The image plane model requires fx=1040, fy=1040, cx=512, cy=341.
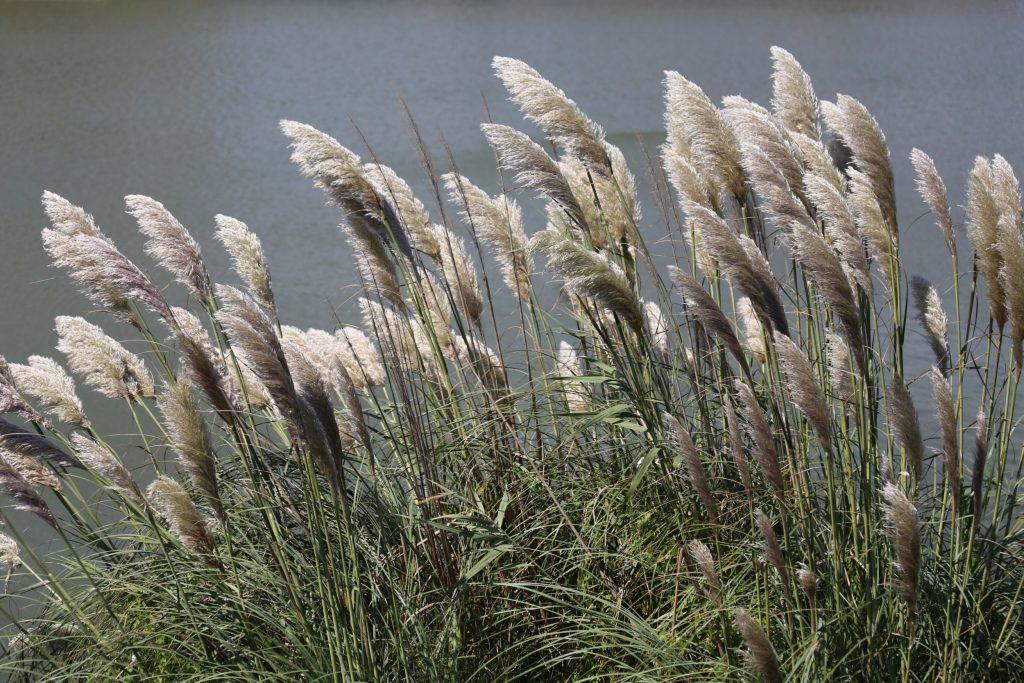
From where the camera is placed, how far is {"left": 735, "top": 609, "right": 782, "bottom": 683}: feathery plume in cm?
175

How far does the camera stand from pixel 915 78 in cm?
1273

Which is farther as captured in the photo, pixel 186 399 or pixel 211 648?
pixel 211 648

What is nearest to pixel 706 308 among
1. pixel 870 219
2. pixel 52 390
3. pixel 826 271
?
pixel 826 271

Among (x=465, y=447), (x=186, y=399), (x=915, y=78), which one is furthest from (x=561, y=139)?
(x=915, y=78)

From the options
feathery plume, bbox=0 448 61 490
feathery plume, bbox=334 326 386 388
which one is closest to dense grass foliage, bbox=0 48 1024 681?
feathery plume, bbox=0 448 61 490

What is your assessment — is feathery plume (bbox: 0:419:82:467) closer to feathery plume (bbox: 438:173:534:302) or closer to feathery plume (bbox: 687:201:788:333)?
feathery plume (bbox: 438:173:534:302)

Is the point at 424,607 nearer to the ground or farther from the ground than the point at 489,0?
nearer to the ground

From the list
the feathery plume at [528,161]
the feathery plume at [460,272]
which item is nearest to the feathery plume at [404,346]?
the feathery plume at [460,272]

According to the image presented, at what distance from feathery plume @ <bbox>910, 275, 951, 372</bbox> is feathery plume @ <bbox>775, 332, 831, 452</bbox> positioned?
826 millimetres

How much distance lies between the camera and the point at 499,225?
3078mm

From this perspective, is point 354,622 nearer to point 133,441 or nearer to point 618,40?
point 133,441

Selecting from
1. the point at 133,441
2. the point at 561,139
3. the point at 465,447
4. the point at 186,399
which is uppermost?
the point at 561,139

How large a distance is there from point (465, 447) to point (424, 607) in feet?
1.93

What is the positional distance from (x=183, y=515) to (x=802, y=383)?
4.16 feet
